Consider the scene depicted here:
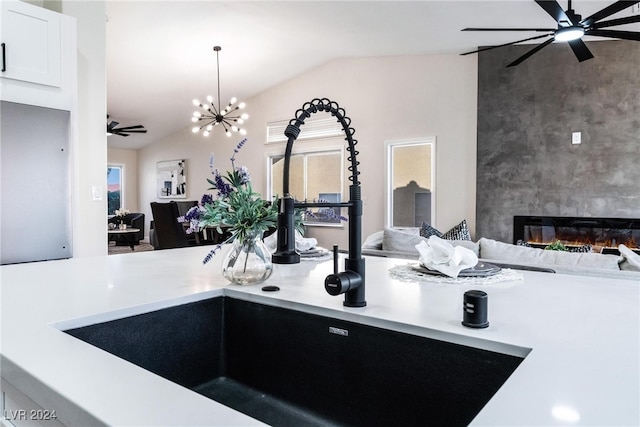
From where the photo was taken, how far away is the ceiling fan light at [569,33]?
3.25 m

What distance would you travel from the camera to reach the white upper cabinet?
232 centimetres

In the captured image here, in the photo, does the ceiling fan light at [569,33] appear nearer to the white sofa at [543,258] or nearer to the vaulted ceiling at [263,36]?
the vaulted ceiling at [263,36]

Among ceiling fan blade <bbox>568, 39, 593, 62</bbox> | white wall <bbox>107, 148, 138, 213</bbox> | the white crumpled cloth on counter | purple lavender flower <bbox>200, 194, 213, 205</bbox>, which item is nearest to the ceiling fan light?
ceiling fan blade <bbox>568, 39, 593, 62</bbox>

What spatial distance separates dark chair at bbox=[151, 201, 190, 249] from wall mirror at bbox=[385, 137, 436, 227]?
9.93 ft

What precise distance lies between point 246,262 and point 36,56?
204 cm

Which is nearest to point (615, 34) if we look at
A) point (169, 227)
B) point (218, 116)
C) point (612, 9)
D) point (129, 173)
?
point (612, 9)

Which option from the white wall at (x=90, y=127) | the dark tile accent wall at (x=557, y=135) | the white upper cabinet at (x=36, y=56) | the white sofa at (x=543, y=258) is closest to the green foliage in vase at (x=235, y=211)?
the white sofa at (x=543, y=258)

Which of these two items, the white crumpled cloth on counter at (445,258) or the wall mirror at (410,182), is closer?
the white crumpled cloth on counter at (445,258)

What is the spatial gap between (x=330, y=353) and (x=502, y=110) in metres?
5.40

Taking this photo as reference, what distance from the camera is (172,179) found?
1009cm

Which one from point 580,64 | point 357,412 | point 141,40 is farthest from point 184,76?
point 357,412

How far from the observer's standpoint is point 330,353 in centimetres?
105

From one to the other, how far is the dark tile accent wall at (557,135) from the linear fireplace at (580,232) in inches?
3.2

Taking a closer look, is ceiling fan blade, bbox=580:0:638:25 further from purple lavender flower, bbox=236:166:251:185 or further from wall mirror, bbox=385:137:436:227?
wall mirror, bbox=385:137:436:227
